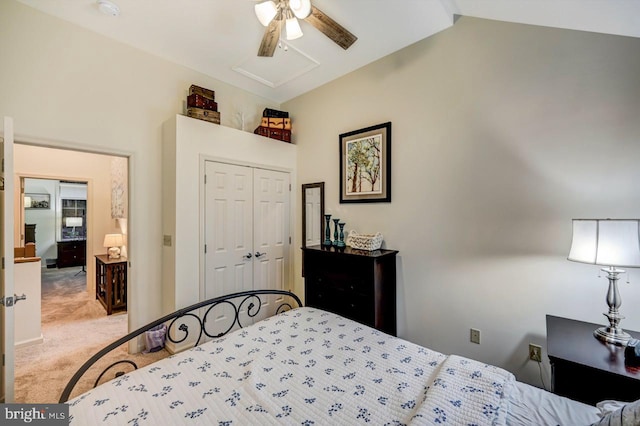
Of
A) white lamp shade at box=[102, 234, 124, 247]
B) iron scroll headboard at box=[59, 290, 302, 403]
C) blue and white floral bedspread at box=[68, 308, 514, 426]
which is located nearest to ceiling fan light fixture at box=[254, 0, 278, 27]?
iron scroll headboard at box=[59, 290, 302, 403]

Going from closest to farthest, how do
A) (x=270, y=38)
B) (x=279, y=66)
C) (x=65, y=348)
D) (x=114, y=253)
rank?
(x=270, y=38)
(x=65, y=348)
(x=279, y=66)
(x=114, y=253)

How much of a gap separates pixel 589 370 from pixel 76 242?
9954 mm

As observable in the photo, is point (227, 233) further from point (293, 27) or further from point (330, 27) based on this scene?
point (330, 27)

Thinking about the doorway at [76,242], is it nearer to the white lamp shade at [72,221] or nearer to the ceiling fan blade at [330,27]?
the white lamp shade at [72,221]

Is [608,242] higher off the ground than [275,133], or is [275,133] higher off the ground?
[275,133]

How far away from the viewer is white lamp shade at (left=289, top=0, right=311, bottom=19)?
5.51 ft

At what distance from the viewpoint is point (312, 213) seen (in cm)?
354

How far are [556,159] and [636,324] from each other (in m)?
1.14

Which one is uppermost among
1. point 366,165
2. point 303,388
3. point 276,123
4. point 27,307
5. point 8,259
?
point 276,123

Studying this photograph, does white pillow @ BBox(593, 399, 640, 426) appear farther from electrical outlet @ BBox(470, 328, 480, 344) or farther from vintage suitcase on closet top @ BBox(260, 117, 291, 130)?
vintage suitcase on closet top @ BBox(260, 117, 291, 130)

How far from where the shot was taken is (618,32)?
1639 millimetres

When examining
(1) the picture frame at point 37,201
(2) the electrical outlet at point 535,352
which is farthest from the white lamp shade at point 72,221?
(2) the electrical outlet at point 535,352

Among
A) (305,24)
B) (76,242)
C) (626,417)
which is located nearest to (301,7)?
(305,24)

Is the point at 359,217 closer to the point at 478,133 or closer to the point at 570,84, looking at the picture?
the point at 478,133
